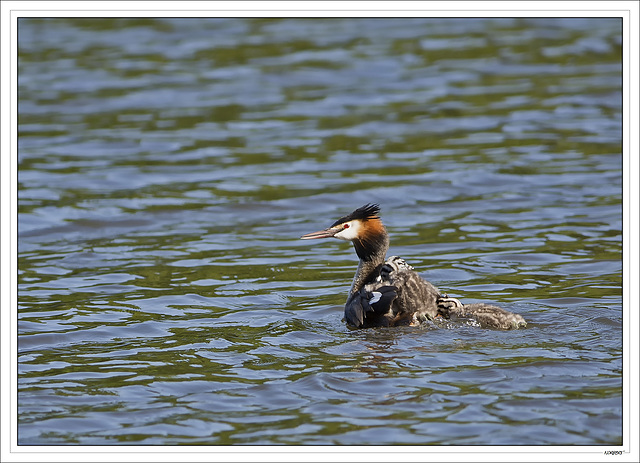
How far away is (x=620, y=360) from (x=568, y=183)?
6.76m

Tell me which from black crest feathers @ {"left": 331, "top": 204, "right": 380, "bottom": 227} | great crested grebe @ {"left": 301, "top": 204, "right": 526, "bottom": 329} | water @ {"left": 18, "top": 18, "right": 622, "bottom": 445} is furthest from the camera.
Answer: black crest feathers @ {"left": 331, "top": 204, "right": 380, "bottom": 227}

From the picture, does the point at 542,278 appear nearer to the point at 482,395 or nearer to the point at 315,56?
the point at 482,395

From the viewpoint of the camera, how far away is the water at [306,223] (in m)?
6.98

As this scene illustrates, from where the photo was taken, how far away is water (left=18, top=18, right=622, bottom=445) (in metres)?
6.98

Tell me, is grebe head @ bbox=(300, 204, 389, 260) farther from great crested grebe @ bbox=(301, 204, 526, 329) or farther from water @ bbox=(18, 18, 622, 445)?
water @ bbox=(18, 18, 622, 445)

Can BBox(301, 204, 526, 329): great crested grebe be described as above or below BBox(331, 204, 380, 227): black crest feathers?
below

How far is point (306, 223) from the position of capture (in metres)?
12.8

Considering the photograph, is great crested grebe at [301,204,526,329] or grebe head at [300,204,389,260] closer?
great crested grebe at [301,204,526,329]

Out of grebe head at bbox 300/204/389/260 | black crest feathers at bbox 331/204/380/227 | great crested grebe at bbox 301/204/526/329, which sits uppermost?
black crest feathers at bbox 331/204/380/227

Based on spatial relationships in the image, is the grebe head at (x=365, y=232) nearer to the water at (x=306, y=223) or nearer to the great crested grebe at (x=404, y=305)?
the great crested grebe at (x=404, y=305)

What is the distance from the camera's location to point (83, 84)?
787 inches

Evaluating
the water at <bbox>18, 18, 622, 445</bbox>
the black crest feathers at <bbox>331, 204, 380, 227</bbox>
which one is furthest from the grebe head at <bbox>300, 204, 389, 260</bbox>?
the water at <bbox>18, 18, 622, 445</bbox>

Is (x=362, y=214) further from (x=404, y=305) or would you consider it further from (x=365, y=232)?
(x=404, y=305)

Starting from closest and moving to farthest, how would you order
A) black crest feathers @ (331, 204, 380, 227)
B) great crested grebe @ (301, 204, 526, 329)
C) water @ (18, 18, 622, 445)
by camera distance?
water @ (18, 18, 622, 445) < great crested grebe @ (301, 204, 526, 329) < black crest feathers @ (331, 204, 380, 227)
